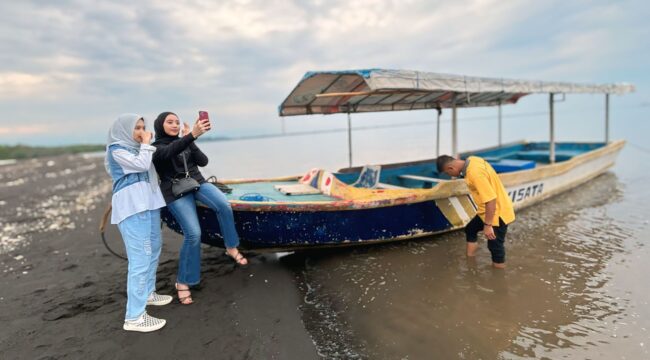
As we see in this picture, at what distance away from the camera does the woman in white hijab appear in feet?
11.0

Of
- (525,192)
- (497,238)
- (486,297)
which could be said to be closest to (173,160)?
(486,297)

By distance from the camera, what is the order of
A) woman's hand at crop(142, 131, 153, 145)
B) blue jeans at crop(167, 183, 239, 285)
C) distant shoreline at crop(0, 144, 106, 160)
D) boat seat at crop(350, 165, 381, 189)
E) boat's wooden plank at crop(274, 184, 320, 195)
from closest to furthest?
1. woman's hand at crop(142, 131, 153, 145)
2. blue jeans at crop(167, 183, 239, 285)
3. boat's wooden plank at crop(274, 184, 320, 195)
4. boat seat at crop(350, 165, 381, 189)
5. distant shoreline at crop(0, 144, 106, 160)

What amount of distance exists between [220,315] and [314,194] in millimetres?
2674

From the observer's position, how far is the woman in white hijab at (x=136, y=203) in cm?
335

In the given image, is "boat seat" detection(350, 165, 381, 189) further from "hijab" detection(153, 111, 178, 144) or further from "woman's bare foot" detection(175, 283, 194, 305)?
"hijab" detection(153, 111, 178, 144)

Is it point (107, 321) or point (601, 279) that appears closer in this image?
point (107, 321)

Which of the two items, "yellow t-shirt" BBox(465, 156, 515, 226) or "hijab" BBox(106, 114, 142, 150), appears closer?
"hijab" BBox(106, 114, 142, 150)

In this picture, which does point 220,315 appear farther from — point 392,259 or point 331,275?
point 392,259

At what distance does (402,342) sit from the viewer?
3.44 metres

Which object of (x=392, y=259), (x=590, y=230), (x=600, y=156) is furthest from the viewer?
(x=600, y=156)

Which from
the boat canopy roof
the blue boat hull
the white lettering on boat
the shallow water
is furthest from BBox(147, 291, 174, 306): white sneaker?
the white lettering on boat

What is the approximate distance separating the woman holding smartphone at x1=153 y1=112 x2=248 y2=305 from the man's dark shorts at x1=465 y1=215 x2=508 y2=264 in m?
3.30

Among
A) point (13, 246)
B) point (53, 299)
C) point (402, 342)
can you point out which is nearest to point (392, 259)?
point (402, 342)

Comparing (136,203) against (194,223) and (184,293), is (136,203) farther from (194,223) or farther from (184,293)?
(184,293)
